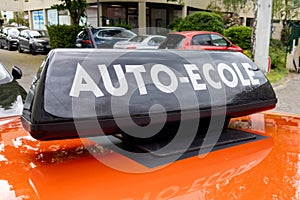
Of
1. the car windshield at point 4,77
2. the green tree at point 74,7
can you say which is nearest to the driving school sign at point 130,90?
the car windshield at point 4,77

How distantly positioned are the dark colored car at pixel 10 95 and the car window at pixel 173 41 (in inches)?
324

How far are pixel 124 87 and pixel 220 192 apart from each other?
64 centimetres

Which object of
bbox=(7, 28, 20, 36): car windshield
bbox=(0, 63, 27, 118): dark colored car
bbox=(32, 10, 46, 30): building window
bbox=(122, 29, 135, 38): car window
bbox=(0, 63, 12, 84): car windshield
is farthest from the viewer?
bbox=(32, 10, 46, 30): building window

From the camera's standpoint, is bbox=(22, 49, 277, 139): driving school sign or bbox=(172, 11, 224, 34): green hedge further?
bbox=(172, 11, 224, 34): green hedge

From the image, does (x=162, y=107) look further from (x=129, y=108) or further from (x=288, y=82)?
(x=288, y=82)

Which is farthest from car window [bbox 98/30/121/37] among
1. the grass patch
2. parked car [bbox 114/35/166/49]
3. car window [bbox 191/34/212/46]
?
the grass patch

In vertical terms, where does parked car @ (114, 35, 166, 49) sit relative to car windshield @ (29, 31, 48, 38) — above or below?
below

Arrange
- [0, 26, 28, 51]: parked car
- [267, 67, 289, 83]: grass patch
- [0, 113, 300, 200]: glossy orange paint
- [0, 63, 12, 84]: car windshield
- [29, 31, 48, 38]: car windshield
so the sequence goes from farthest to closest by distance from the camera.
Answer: [0, 26, 28, 51]: parked car
[29, 31, 48, 38]: car windshield
[267, 67, 289, 83]: grass patch
[0, 63, 12, 84]: car windshield
[0, 113, 300, 200]: glossy orange paint

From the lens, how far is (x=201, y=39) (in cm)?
1293

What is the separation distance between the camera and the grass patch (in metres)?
11.9

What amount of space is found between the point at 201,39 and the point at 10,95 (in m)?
10.2

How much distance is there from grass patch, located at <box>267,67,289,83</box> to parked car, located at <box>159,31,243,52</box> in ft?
5.10

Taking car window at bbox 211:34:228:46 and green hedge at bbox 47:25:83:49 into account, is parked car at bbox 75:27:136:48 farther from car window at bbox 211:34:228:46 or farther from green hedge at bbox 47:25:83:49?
car window at bbox 211:34:228:46

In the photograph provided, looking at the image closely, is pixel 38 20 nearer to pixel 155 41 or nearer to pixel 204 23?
pixel 204 23
